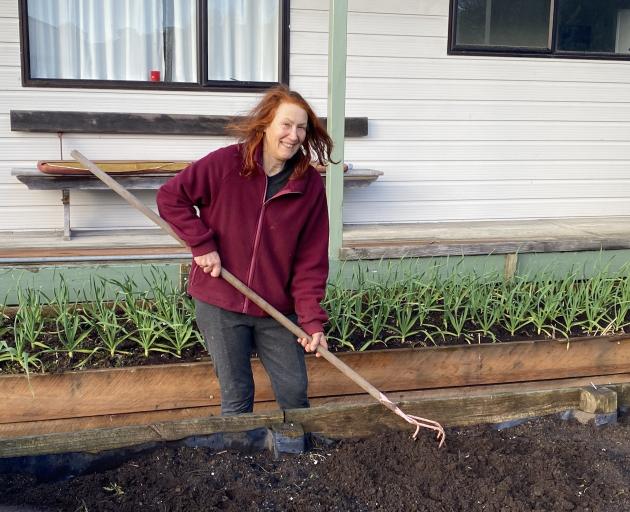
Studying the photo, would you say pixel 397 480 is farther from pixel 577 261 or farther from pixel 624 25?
pixel 624 25

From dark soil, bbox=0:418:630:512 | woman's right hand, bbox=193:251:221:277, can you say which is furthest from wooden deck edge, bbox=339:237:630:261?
dark soil, bbox=0:418:630:512

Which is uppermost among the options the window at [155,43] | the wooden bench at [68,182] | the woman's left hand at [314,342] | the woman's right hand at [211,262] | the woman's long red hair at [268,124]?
the window at [155,43]

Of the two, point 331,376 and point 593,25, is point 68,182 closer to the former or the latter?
point 331,376

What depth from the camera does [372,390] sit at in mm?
2879

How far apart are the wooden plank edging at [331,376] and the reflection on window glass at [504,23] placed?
11.2ft

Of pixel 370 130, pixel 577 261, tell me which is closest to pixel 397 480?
pixel 577 261

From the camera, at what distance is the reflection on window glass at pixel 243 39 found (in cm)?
642

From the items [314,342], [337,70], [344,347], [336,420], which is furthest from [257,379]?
[337,70]

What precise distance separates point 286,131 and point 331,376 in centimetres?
149

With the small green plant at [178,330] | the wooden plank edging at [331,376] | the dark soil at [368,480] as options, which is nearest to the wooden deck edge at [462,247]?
the wooden plank edging at [331,376]

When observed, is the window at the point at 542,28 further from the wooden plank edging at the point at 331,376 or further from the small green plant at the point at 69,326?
the small green plant at the point at 69,326

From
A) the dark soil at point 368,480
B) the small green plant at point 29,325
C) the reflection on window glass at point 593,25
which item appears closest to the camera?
the dark soil at point 368,480

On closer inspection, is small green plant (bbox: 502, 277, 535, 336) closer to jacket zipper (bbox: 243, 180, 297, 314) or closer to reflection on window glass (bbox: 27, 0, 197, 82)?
jacket zipper (bbox: 243, 180, 297, 314)

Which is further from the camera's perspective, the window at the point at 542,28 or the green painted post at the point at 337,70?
the window at the point at 542,28
